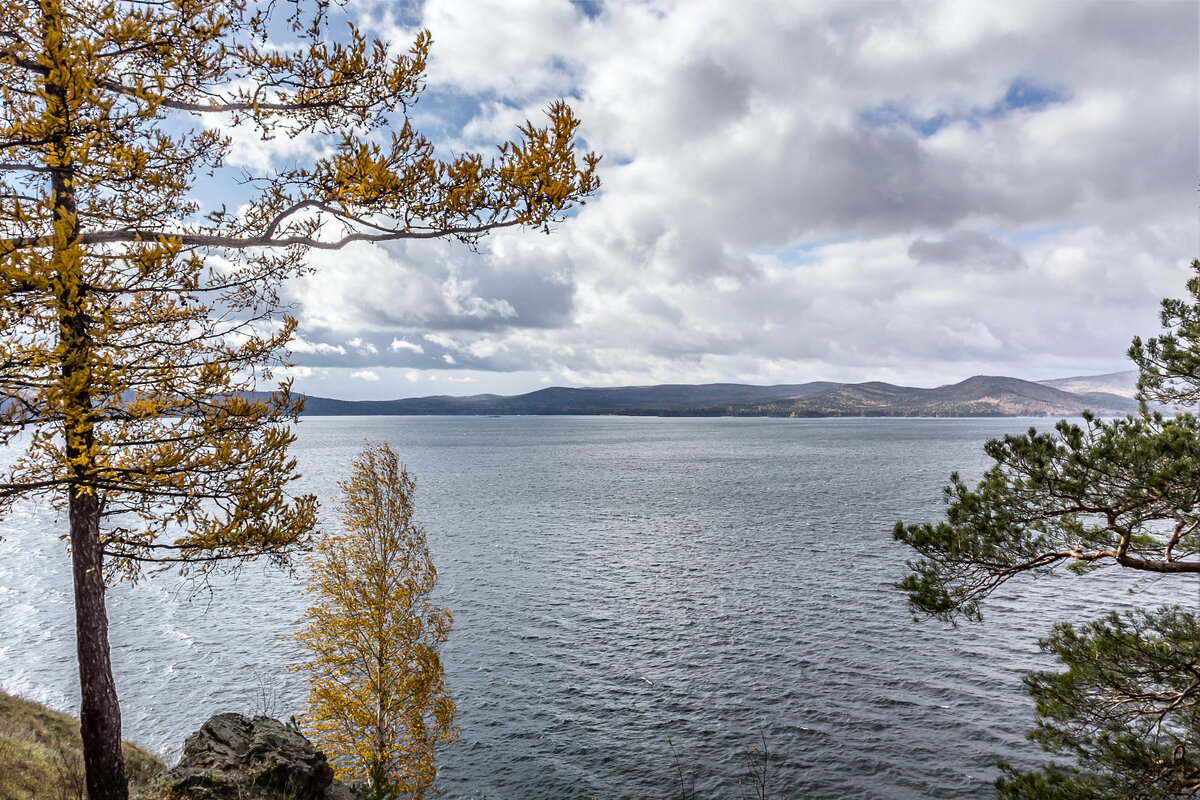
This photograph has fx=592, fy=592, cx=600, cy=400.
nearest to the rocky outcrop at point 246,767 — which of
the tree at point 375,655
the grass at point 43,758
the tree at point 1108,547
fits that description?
the grass at point 43,758

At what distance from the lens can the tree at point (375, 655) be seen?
75.4 ft

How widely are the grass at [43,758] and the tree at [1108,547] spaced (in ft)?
57.7

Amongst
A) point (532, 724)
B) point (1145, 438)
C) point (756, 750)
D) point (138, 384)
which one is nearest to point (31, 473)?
point (138, 384)

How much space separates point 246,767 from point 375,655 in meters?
11.8

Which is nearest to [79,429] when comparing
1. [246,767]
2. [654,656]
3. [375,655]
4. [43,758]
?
[246,767]

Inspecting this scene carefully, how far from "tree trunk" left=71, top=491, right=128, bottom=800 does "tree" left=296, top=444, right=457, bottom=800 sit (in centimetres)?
1177

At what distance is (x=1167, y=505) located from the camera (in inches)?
418

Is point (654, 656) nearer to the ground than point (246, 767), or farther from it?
nearer to the ground

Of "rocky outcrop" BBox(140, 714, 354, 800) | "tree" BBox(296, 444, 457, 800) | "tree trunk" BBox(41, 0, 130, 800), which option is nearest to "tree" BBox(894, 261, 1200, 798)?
"tree trunk" BBox(41, 0, 130, 800)

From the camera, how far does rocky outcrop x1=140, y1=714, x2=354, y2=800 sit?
12.0 metres

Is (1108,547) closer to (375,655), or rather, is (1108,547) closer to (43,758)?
(375,655)

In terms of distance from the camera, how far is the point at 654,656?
30.8 meters

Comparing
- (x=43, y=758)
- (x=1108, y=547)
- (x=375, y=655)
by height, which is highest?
(x=1108, y=547)

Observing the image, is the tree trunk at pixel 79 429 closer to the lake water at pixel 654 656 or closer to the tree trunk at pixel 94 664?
the tree trunk at pixel 94 664
